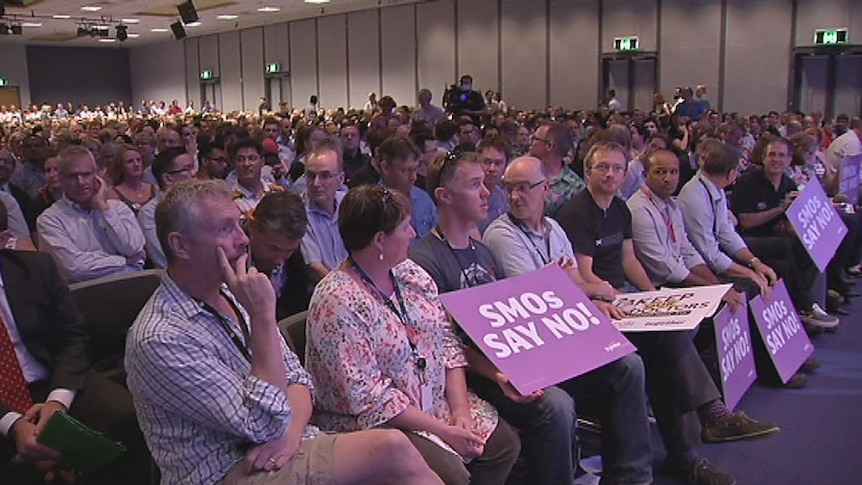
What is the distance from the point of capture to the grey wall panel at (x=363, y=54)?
24078mm

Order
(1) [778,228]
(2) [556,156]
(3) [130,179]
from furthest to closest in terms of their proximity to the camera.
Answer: (1) [778,228] < (2) [556,156] < (3) [130,179]

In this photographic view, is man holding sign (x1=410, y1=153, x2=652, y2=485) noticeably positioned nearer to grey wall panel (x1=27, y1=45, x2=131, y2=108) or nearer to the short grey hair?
the short grey hair

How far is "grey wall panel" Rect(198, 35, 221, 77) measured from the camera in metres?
31.4

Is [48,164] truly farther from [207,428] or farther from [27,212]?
[207,428]

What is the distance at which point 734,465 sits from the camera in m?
3.66

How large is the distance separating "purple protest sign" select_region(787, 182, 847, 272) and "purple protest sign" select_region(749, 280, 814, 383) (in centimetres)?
58

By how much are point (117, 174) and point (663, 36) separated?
1481cm

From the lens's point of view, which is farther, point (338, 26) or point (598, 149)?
point (338, 26)

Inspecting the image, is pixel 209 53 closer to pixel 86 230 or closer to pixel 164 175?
pixel 164 175

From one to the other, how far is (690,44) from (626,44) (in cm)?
145

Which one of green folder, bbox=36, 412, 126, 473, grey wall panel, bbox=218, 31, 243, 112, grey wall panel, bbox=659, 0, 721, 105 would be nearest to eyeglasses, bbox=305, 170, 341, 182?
green folder, bbox=36, 412, 126, 473

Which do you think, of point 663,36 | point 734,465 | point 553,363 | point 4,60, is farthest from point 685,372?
point 4,60

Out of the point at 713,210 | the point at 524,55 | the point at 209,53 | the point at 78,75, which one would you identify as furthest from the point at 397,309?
the point at 78,75

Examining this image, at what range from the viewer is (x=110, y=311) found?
3098mm
